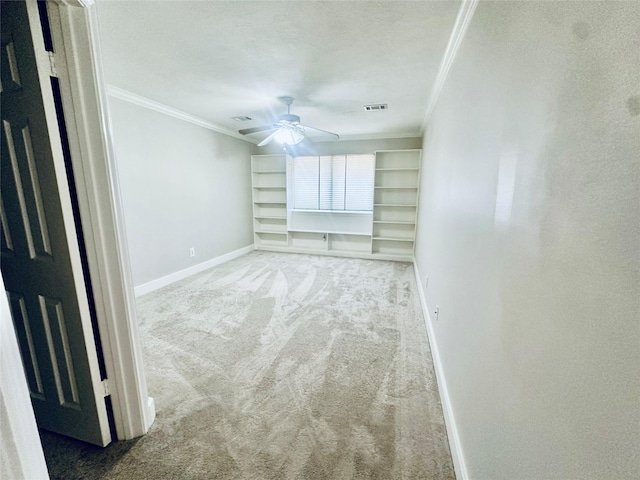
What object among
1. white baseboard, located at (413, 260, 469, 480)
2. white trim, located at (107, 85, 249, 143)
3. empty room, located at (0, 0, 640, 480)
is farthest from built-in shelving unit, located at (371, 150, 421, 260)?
white baseboard, located at (413, 260, 469, 480)

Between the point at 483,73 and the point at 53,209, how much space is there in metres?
2.05

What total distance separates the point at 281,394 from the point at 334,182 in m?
4.28

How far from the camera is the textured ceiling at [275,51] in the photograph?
165cm

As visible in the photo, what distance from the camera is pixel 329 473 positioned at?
4.09 ft

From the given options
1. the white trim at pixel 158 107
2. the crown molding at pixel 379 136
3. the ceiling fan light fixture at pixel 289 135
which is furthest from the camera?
the crown molding at pixel 379 136

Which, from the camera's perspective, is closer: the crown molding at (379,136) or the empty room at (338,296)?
the empty room at (338,296)

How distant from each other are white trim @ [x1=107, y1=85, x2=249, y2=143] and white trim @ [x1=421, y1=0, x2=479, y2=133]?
326 cm

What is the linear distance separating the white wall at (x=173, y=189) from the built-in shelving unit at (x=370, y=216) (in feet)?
1.93

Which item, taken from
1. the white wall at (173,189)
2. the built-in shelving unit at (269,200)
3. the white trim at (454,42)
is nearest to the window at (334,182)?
the built-in shelving unit at (269,200)

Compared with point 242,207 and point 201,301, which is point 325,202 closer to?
point 242,207

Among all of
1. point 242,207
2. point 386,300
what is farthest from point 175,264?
point 386,300

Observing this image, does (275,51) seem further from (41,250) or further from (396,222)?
(396,222)

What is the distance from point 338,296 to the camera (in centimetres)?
336

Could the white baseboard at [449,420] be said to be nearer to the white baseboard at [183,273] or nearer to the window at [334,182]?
the white baseboard at [183,273]
